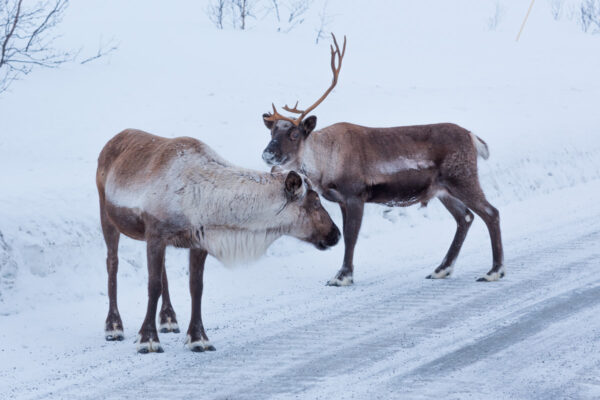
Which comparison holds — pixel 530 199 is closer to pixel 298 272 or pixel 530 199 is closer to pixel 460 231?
pixel 460 231

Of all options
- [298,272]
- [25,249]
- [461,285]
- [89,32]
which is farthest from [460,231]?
[89,32]

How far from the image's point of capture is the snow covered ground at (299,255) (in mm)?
4988

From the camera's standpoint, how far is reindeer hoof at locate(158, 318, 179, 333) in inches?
243

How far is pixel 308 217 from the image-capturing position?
5.86 m

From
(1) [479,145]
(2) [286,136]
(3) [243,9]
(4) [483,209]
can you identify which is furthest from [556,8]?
(2) [286,136]

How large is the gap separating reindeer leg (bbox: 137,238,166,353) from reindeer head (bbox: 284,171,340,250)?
0.93m

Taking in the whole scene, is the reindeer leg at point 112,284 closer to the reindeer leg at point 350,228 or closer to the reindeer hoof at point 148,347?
the reindeer hoof at point 148,347

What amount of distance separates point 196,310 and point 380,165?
2.98 meters

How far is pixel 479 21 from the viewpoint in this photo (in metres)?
28.2

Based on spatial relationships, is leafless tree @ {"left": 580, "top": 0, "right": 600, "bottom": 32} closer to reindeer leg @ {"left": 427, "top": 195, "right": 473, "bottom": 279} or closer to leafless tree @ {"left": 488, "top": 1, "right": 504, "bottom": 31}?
leafless tree @ {"left": 488, "top": 1, "right": 504, "bottom": 31}

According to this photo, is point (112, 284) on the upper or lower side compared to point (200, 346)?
upper

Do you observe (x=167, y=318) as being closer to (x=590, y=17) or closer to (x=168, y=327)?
(x=168, y=327)

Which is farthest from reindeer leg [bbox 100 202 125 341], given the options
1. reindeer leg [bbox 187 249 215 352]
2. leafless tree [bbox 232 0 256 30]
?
leafless tree [bbox 232 0 256 30]

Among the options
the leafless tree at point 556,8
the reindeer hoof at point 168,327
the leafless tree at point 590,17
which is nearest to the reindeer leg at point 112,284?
the reindeer hoof at point 168,327
